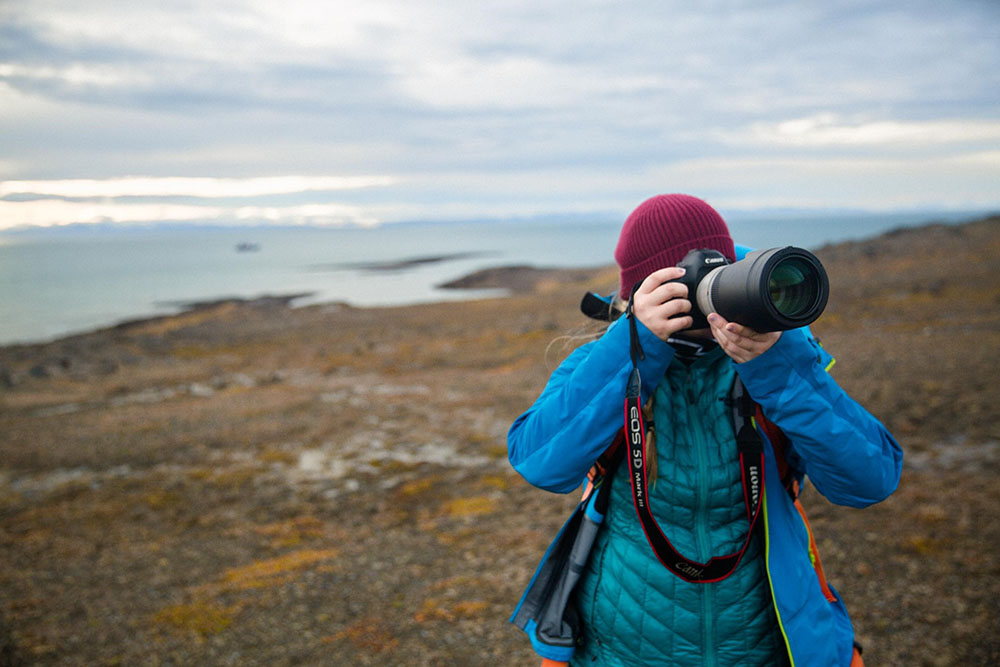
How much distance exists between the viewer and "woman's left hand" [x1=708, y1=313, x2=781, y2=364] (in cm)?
151

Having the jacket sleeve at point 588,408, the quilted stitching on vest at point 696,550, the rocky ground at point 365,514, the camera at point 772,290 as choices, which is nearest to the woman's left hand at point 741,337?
the camera at point 772,290

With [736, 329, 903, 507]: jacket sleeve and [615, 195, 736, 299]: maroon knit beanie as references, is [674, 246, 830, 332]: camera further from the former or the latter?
[615, 195, 736, 299]: maroon knit beanie

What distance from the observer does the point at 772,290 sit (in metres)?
1.44

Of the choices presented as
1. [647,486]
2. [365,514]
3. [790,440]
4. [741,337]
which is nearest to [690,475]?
[647,486]

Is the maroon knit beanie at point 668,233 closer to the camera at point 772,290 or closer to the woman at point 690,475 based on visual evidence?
the woman at point 690,475

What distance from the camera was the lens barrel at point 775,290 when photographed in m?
1.39

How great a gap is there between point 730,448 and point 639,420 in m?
0.31

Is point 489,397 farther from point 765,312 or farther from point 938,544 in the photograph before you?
point 765,312

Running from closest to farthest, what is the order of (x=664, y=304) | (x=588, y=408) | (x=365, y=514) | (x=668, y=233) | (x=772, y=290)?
(x=772, y=290), (x=664, y=304), (x=588, y=408), (x=668, y=233), (x=365, y=514)

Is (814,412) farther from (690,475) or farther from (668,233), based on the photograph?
(668,233)

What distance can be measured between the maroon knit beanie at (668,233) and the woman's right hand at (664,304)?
20cm

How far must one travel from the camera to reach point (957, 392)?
8734 mm

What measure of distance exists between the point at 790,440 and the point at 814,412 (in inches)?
7.6

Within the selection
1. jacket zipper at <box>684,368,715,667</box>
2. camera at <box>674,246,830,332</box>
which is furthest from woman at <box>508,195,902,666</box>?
camera at <box>674,246,830,332</box>
